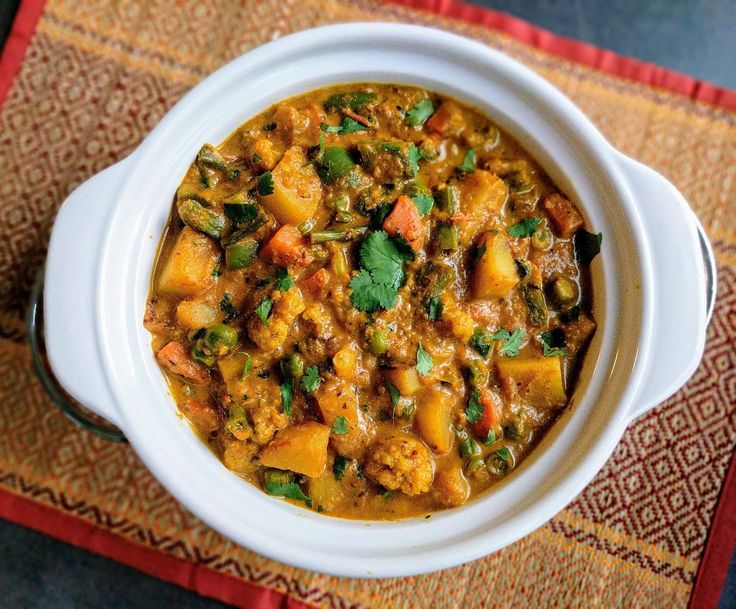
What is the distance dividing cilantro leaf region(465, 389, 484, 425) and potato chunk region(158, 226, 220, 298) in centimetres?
114

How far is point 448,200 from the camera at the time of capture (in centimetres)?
273

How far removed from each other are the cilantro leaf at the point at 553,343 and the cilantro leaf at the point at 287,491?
115 centimetres

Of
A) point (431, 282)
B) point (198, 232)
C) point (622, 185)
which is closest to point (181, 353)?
point (198, 232)

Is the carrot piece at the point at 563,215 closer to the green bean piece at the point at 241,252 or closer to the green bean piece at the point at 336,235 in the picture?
the green bean piece at the point at 336,235

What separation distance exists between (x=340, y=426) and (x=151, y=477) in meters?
1.30

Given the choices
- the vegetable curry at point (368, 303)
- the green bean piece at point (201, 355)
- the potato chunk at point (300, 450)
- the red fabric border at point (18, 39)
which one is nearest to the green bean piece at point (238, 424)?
the vegetable curry at point (368, 303)

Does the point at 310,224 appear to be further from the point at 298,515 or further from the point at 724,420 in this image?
the point at 724,420

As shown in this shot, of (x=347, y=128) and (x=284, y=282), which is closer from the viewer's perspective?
(x=284, y=282)

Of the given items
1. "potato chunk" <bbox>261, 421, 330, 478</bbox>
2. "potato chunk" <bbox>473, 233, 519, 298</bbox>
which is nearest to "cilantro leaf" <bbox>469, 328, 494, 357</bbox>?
"potato chunk" <bbox>473, 233, 519, 298</bbox>

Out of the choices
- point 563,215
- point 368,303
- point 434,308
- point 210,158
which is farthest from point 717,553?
point 210,158

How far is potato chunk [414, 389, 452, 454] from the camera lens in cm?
269

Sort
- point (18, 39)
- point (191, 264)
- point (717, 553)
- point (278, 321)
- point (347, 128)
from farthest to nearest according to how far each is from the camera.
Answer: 1. point (18, 39)
2. point (717, 553)
3. point (347, 128)
4. point (191, 264)
5. point (278, 321)

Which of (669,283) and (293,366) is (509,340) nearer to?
(669,283)

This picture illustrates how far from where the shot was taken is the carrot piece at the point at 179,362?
2746mm
